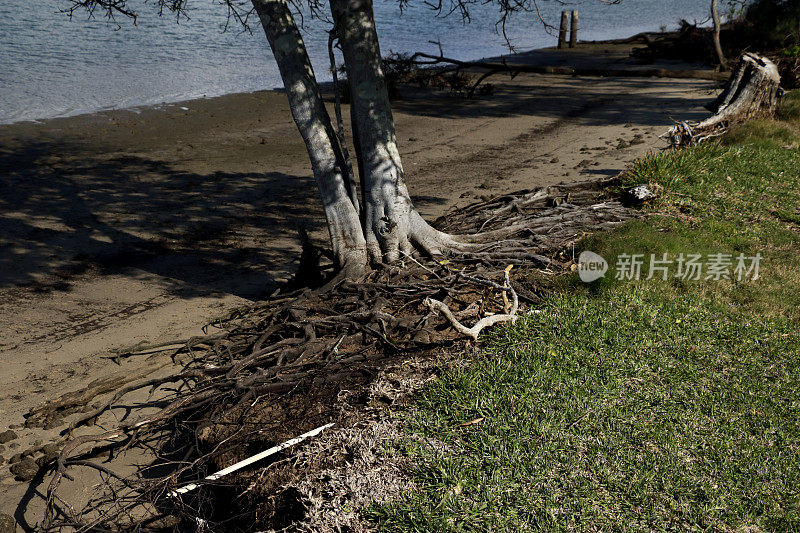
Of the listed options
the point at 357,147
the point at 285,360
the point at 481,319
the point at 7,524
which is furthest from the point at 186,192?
the point at 7,524

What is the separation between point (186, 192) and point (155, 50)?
61.1 feet

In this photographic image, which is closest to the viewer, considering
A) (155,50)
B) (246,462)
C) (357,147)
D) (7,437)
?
(246,462)

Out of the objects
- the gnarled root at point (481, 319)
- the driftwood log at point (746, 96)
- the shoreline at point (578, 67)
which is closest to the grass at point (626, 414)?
the gnarled root at point (481, 319)

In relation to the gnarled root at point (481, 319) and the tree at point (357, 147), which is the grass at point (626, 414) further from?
the tree at point (357, 147)

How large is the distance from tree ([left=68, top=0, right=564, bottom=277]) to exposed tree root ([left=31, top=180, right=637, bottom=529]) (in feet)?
0.86

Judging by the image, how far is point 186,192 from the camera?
10.6 m

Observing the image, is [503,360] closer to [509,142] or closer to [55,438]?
[55,438]

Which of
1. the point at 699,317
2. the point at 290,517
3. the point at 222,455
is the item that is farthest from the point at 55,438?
the point at 699,317

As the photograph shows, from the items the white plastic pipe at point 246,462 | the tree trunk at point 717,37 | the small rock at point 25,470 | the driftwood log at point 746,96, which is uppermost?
the tree trunk at point 717,37

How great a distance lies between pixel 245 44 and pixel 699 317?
27.7m

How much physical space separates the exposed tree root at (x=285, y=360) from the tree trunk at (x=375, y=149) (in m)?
0.25

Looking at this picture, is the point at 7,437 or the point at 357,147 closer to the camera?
the point at 7,437

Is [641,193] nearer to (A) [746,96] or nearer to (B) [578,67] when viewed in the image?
(A) [746,96]

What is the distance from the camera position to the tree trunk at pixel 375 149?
5.73m
